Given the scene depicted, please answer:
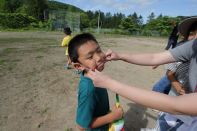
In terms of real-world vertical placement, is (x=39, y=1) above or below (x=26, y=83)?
above

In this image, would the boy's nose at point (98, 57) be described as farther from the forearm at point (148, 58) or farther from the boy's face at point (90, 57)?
the forearm at point (148, 58)

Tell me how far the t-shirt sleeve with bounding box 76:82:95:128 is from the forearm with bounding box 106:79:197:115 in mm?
790

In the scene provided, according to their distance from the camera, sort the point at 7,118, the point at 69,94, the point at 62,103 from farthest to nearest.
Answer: the point at 69,94, the point at 62,103, the point at 7,118

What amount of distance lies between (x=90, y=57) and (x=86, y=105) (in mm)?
417

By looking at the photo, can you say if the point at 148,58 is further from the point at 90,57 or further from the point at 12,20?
the point at 12,20

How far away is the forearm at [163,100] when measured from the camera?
1332 mm

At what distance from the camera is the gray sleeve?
231 cm

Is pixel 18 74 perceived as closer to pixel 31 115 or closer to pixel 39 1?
pixel 31 115

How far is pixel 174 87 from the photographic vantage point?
347 cm

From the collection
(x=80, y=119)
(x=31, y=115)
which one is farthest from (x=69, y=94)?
(x=80, y=119)

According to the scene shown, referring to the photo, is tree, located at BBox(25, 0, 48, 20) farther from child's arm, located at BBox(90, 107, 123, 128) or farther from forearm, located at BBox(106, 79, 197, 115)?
forearm, located at BBox(106, 79, 197, 115)

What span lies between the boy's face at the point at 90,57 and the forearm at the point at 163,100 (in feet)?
2.38

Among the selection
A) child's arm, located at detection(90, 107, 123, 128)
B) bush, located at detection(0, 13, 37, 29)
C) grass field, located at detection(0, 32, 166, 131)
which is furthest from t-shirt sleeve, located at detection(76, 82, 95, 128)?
bush, located at detection(0, 13, 37, 29)

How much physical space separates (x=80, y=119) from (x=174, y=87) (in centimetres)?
168
